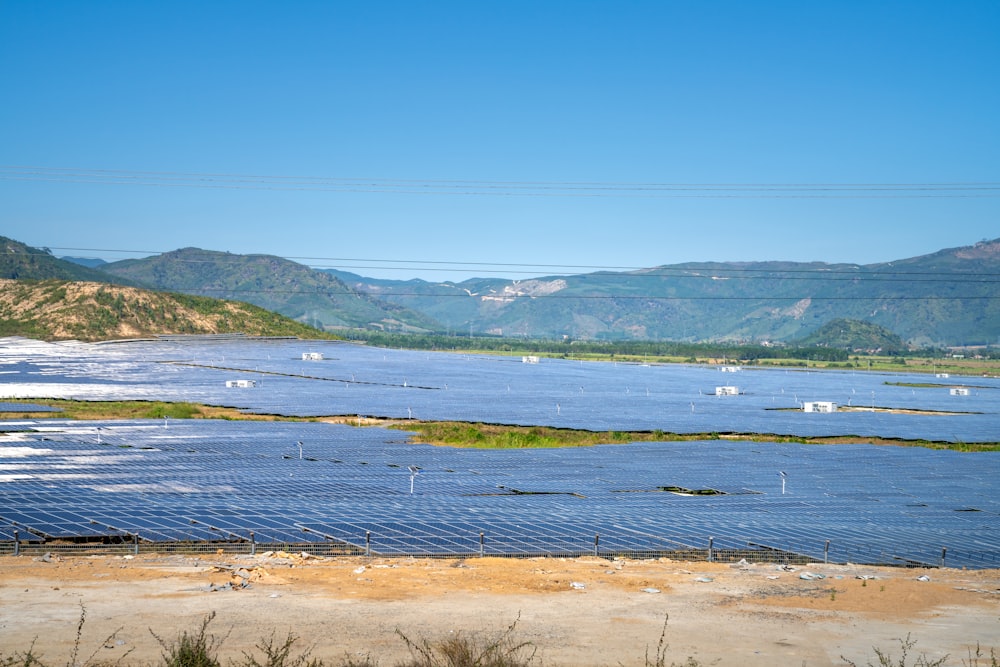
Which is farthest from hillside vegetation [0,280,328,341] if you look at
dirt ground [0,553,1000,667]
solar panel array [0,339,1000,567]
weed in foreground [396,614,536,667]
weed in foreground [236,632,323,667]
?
weed in foreground [396,614,536,667]

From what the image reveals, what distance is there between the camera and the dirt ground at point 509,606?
63.6 ft

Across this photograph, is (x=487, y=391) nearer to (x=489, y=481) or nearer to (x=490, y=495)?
(x=489, y=481)

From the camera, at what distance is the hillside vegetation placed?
484ft

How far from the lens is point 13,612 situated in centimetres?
2084

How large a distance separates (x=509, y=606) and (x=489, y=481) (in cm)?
1917

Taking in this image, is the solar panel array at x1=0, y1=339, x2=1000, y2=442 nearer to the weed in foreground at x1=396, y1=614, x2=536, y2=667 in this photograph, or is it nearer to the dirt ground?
the dirt ground

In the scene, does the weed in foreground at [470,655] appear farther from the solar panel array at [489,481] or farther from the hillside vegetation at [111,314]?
the hillside vegetation at [111,314]

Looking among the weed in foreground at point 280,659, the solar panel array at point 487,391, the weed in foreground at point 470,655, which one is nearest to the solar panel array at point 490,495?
→ the weed in foreground at point 470,655

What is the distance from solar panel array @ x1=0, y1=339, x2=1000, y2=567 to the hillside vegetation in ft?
211

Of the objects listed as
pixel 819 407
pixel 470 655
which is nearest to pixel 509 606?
pixel 470 655

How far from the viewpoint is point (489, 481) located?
4209cm

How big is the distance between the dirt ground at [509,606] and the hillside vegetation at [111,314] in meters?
133

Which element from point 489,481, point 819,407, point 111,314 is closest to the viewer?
point 489,481

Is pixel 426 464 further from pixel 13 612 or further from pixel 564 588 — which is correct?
pixel 13 612
